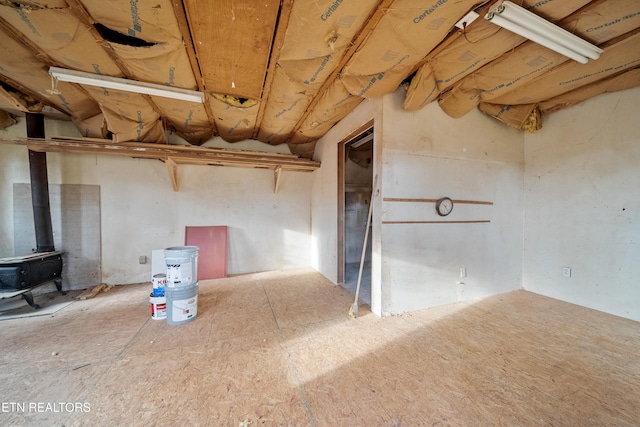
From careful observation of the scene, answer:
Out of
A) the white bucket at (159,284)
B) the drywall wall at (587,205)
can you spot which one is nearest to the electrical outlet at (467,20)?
the drywall wall at (587,205)

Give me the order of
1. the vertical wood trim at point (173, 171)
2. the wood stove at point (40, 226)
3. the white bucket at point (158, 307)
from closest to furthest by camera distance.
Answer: the white bucket at point (158, 307)
the wood stove at point (40, 226)
the vertical wood trim at point (173, 171)

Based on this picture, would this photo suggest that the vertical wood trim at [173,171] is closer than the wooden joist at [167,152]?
No

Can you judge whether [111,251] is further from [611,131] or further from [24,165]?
[611,131]

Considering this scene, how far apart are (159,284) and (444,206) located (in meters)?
3.46

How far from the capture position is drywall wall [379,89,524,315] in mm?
2404

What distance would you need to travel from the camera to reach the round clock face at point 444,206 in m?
2.58

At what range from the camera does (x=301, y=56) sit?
5.87ft

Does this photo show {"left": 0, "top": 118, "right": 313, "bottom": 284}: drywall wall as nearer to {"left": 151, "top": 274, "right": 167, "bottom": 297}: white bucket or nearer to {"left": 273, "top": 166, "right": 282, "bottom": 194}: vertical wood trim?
{"left": 273, "top": 166, "right": 282, "bottom": 194}: vertical wood trim

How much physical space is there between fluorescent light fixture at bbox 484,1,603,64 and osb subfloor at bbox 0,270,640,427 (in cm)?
250

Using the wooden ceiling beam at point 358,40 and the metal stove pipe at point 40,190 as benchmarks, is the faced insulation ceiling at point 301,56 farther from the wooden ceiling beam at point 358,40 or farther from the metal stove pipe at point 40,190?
the metal stove pipe at point 40,190

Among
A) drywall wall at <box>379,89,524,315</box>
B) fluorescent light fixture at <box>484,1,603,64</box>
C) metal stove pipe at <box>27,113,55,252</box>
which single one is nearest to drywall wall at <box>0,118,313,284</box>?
metal stove pipe at <box>27,113,55,252</box>

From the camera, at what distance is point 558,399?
1345 mm

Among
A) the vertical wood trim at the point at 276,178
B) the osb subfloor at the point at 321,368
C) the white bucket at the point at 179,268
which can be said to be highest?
the vertical wood trim at the point at 276,178

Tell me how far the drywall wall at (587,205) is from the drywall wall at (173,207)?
3.71 metres
